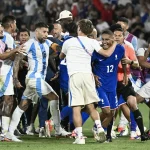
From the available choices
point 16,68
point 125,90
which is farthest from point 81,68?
point 16,68

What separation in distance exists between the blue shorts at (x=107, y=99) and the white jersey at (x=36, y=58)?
3.90ft

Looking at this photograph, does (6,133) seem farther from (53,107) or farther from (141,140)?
(141,140)

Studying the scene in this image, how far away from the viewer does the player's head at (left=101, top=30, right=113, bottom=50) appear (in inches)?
534

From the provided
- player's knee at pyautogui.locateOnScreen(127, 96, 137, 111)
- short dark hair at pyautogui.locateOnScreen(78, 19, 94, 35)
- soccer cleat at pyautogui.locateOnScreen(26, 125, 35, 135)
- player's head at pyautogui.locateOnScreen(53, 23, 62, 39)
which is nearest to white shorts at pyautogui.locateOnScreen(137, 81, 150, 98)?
player's knee at pyautogui.locateOnScreen(127, 96, 137, 111)

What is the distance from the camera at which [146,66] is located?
48.4 ft

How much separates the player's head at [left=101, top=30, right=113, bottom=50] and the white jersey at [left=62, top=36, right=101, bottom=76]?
0.88ft

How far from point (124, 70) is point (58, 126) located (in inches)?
66.1

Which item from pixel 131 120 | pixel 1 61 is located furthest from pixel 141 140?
pixel 1 61

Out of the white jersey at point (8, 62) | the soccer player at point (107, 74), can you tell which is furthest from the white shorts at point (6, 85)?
the soccer player at point (107, 74)

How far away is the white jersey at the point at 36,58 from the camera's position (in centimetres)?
1416

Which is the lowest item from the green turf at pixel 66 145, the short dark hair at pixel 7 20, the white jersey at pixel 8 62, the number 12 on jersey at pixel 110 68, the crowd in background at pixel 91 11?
the green turf at pixel 66 145

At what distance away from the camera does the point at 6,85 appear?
45.8 feet

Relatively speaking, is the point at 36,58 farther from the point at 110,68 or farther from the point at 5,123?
the point at 110,68

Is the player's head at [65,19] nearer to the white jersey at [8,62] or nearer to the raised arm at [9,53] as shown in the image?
the white jersey at [8,62]
